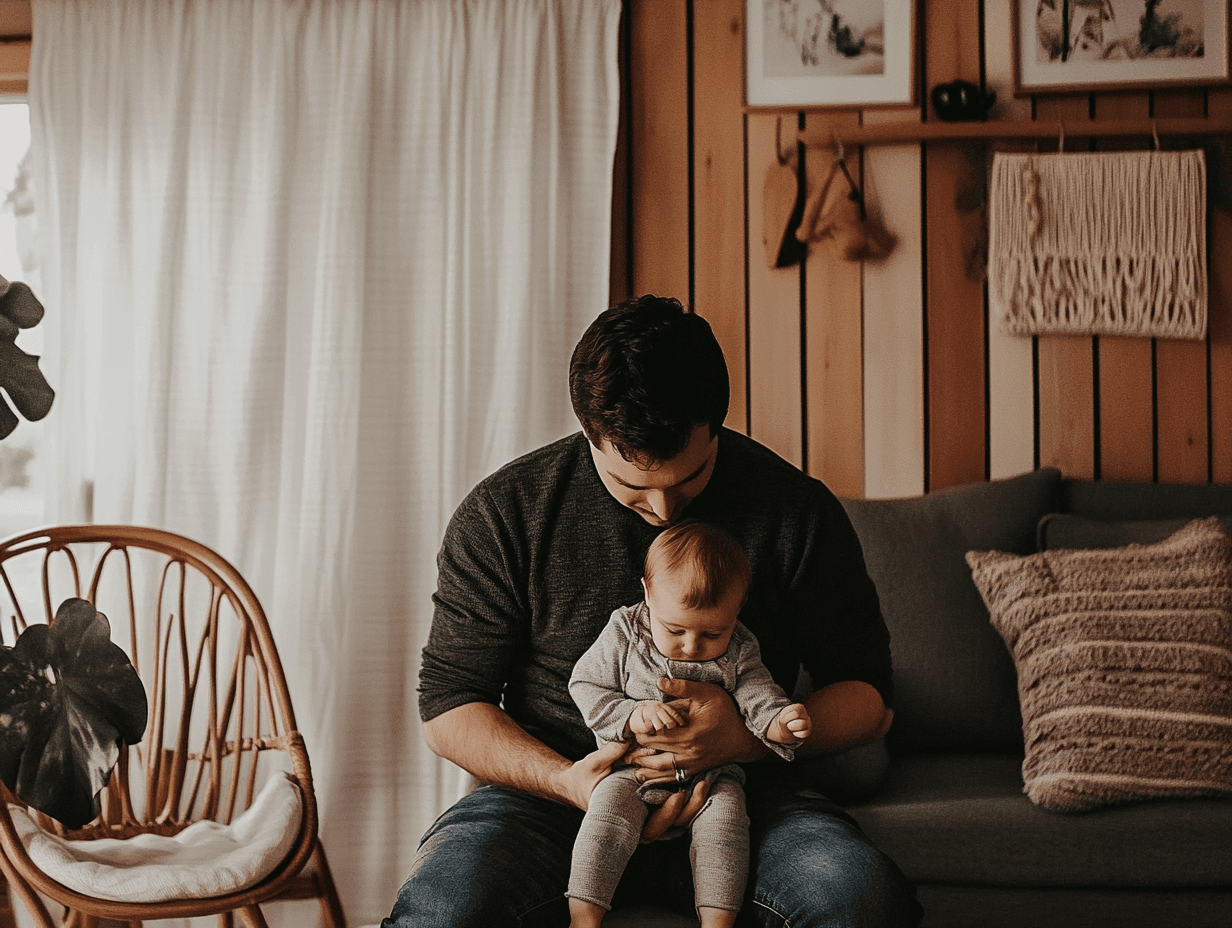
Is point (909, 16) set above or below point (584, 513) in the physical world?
above

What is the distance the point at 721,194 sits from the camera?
8.29 ft

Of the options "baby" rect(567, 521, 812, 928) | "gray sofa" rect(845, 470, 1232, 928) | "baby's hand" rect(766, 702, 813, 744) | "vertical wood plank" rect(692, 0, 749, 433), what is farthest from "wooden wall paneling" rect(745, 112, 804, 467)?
"baby's hand" rect(766, 702, 813, 744)

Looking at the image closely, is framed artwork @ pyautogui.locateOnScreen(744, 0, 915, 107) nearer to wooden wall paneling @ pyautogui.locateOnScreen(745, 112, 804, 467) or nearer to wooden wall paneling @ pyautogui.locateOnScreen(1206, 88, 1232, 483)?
wooden wall paneling @ pyautogui.locateOnScreen(745, 112, 804, 467)

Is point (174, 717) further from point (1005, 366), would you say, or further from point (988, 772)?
point (1005, 366)

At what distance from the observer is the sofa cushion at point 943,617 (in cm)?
205

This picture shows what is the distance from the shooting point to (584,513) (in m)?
1.57

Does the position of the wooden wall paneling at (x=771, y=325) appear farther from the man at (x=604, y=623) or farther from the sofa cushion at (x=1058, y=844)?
the sofa cushion at (x=1058, y=844)

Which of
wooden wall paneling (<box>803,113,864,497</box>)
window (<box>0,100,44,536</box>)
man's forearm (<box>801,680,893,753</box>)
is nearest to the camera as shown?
man's forearm (<box>801,680,893,753</box>)

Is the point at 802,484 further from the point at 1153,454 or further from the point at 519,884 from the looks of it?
the point at 1153,454

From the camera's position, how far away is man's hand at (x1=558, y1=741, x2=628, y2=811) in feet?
4.54

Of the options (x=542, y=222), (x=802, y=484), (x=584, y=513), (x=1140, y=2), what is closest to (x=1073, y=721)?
(x=802, y=484)

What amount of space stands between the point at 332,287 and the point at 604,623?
1.27 m

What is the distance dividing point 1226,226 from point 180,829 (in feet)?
8.41

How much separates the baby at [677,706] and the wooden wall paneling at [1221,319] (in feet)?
5.13
